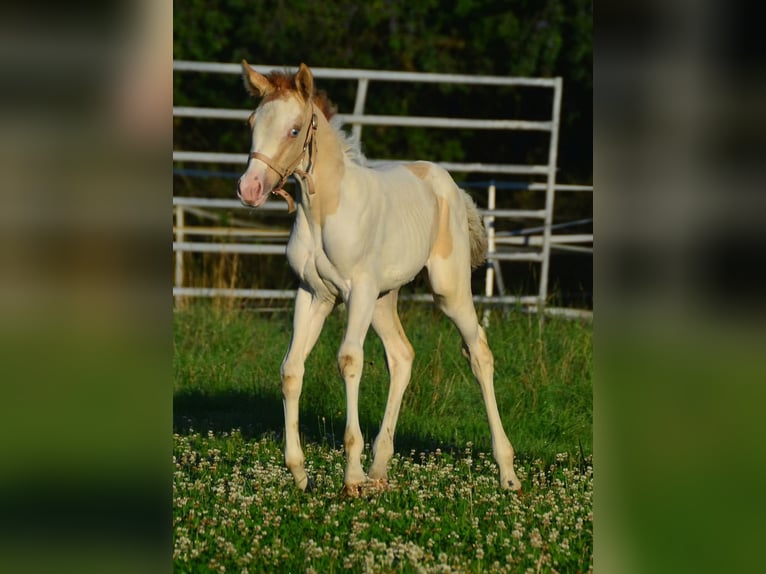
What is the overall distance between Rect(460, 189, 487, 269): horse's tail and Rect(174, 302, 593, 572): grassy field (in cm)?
135

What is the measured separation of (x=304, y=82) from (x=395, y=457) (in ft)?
8.91

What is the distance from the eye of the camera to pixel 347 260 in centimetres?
582

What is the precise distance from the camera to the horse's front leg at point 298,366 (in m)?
5.83

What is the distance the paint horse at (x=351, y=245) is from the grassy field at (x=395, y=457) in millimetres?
349

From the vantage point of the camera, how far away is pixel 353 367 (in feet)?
19.2
